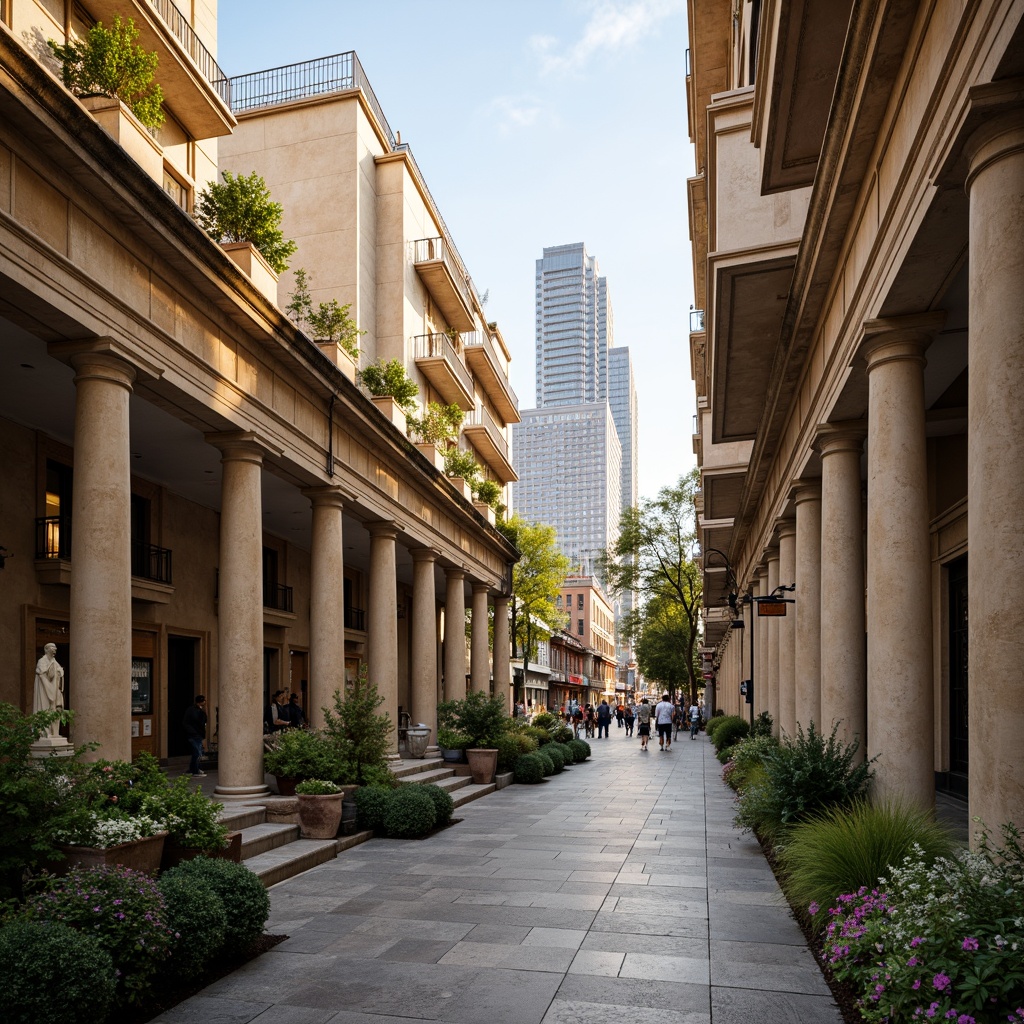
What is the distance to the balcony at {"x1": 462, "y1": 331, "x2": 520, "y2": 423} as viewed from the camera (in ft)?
127

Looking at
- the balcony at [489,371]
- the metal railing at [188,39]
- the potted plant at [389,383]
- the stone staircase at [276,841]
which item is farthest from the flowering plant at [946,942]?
the balcony at [489,371]

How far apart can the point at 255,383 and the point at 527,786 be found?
1238 centimetres

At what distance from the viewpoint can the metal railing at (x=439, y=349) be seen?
30.2 m

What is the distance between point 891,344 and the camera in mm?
8938

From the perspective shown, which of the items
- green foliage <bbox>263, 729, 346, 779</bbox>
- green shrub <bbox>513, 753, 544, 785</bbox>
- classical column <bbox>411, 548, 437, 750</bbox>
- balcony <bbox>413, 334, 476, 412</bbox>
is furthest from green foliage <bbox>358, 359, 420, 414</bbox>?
green foliage <bbox>263, 729, 346, 779</bbox>

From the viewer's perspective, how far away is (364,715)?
1431 cm

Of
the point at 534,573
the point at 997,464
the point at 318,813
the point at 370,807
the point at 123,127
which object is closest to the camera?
the point at 997,464

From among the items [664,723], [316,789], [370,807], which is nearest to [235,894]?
[316,789]

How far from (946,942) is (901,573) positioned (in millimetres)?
4573

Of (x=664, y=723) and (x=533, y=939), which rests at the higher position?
(x=533, y=939)

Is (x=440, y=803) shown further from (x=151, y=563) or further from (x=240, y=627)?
(x=151, y=563)

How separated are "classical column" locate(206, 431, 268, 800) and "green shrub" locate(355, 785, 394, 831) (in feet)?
4.56

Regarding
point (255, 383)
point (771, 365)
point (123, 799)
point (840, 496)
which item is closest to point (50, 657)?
point (123, 799)

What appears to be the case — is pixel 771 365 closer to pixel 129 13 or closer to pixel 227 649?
pixel 227 649
